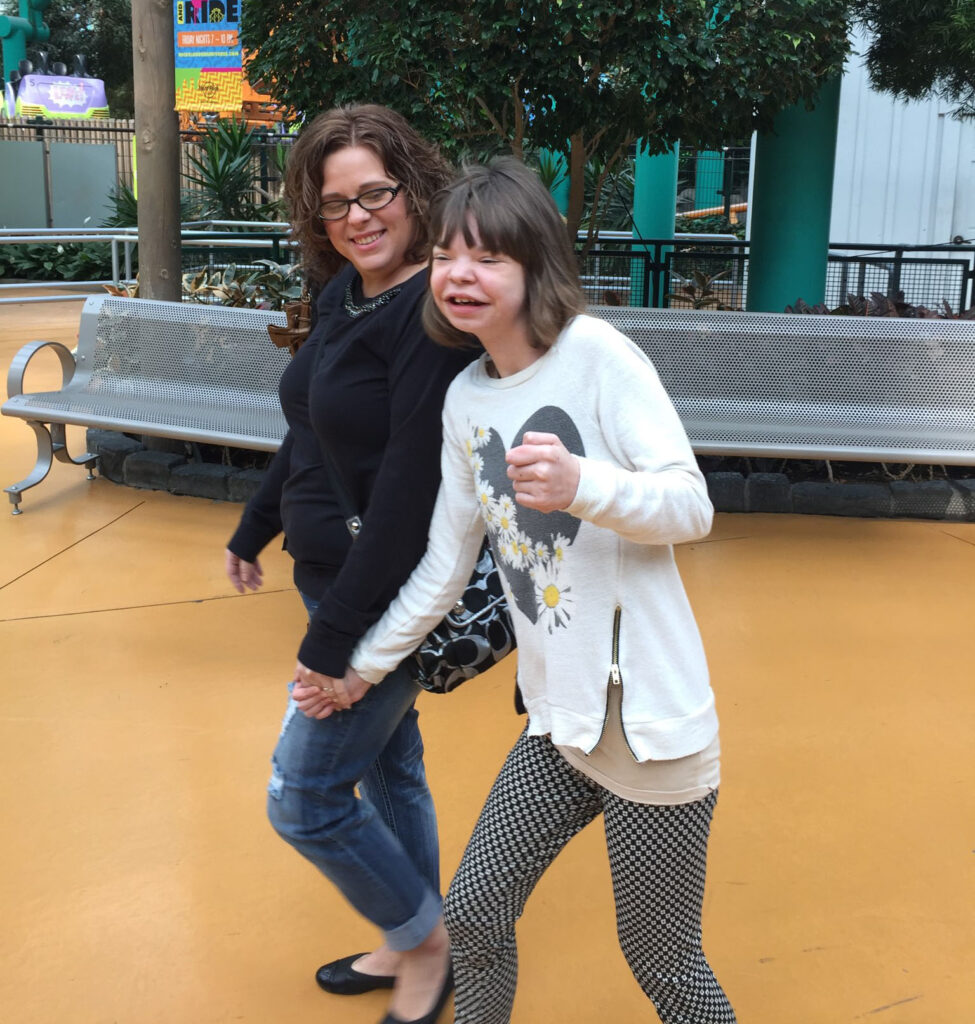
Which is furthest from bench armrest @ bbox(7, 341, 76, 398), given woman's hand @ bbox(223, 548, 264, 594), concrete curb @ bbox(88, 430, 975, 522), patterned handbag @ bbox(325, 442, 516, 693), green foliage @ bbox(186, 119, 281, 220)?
green foliage @ bbox(186, 119, 281, 220)

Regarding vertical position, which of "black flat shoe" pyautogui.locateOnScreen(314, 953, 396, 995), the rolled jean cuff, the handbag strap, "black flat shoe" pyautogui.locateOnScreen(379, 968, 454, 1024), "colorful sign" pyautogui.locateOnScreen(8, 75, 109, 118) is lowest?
"black flat shoe" pyautogui.locateOnScreen(314, 953, 396, 995)

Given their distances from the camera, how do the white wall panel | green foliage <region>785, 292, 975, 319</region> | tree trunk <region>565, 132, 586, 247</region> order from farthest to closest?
the white wall panel, tree trunk <region>565, 132, 586, 247</region>, green foliage <region>785, 292, 975, 319</region>

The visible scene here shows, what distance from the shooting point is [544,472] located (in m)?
1.58

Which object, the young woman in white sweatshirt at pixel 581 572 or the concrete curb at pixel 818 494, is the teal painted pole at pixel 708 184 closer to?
the concrete curb at pixel 818 494

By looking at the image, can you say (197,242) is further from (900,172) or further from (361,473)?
(361,473)

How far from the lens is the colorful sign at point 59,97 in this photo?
3045cm

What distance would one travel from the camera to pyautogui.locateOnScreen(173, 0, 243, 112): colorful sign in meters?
15.3

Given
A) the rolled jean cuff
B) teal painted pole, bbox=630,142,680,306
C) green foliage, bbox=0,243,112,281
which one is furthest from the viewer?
green foliage, bbox=0,243,112,281

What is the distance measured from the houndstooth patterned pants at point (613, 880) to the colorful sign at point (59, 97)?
103 feet

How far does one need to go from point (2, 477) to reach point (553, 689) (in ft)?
17.6

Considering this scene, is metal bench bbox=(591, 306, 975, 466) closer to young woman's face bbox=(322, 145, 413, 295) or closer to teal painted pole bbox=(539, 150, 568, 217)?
teal painted pole bbox=(539, 150, 568, 217)

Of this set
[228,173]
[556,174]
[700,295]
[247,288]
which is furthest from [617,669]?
[228,173]

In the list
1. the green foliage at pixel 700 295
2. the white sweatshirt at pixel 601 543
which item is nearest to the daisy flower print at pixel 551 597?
the white sweatshirt at pixel 601 543

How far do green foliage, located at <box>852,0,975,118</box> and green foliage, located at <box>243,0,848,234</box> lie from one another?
0.50m
